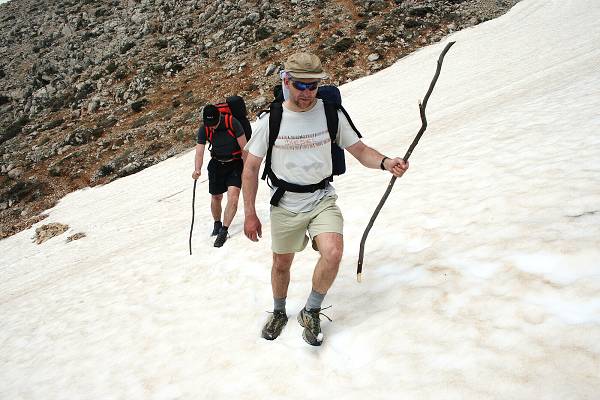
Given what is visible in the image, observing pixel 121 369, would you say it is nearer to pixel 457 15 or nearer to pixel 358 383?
pixel 358 383

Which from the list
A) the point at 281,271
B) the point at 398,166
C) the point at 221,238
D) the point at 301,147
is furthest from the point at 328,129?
the point at 221,238

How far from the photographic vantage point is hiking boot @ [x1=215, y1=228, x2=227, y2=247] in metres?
7.33

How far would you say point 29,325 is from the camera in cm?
660

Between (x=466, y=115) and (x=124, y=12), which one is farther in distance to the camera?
(x=124, y=12)

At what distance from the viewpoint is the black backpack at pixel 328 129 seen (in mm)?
3238

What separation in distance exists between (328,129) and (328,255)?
3.54ft

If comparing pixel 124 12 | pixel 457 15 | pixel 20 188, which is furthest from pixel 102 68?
pixel 457 15

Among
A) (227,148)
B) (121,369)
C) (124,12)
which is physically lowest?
(121,369)

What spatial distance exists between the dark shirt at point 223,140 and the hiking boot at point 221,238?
1469 mm

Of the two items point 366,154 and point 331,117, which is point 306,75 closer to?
point 331,117

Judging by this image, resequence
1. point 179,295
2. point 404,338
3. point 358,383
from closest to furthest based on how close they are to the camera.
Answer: point 358,383
point 404,338
point 179,295

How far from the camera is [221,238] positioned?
7.42m

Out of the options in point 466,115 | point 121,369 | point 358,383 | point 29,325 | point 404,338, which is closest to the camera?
point 358,383

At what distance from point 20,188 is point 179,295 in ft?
80.4
